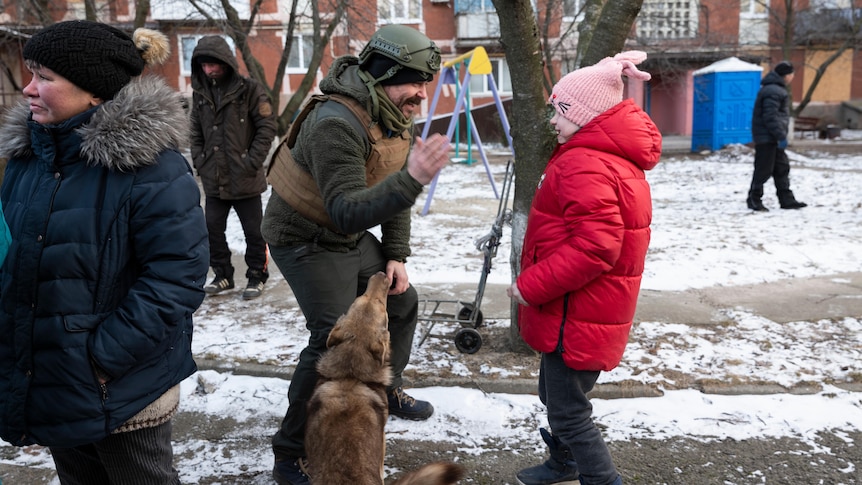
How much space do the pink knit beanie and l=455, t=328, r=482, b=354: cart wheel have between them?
7.14 ft

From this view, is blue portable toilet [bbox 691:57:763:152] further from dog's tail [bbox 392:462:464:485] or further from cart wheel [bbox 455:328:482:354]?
dog's tail [bbox 392:462:464:485]

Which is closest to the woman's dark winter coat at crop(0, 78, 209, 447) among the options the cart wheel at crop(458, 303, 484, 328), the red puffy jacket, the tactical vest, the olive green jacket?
the olive green jacket

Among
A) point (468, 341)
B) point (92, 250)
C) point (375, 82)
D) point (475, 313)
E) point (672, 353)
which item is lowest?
point (672, 353)

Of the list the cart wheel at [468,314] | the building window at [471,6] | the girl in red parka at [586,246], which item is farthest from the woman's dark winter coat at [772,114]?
the building window at [471,6]

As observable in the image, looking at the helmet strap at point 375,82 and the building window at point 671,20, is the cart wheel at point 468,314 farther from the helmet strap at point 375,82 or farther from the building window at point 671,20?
the building window at point 671,20

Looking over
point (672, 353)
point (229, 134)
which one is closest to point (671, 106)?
point (229, 134)

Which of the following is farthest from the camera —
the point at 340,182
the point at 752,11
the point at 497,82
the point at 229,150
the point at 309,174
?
the point at 497,82

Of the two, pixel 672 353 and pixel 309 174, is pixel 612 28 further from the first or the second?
pixel 309 174

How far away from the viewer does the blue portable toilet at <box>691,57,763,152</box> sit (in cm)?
2130

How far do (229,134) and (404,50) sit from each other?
3829mm

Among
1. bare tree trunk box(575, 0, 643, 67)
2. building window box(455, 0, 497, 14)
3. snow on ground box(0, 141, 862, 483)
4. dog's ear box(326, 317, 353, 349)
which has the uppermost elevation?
building window box(455, 0, 497, 14)

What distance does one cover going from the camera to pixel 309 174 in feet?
10.1

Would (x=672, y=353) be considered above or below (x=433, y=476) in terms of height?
below

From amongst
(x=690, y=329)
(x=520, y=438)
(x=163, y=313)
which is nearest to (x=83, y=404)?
(x=163, y=313)
